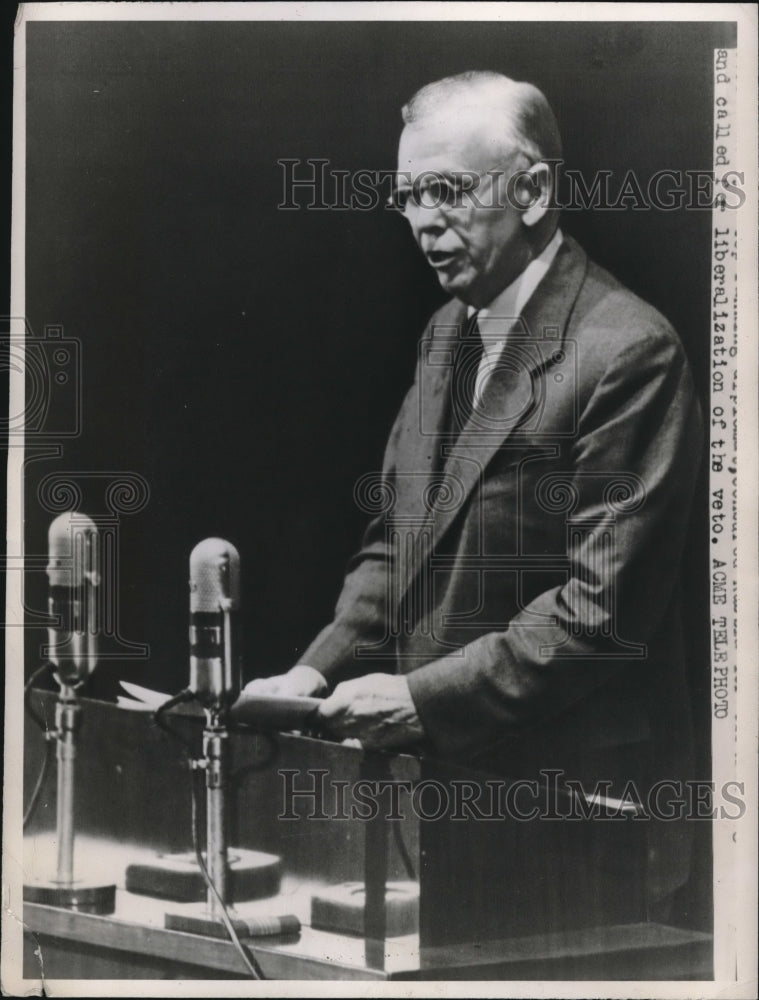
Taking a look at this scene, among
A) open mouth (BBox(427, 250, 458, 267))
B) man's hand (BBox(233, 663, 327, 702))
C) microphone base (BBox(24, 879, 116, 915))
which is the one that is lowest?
microphone base (BBox(24, 879, 116, 915))

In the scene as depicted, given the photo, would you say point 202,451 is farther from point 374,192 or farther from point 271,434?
point 374,192

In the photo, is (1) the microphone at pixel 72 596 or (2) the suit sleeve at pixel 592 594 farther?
(1) the microphone at pixel 72 596

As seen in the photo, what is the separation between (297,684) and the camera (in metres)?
1.94

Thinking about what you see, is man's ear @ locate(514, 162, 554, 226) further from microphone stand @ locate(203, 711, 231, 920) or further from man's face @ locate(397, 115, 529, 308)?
microphone stand @ locate(203, 711, 231, 920)

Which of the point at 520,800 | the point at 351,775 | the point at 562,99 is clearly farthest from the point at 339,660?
the point at 562,99

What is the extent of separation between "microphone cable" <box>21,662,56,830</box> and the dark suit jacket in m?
0.51

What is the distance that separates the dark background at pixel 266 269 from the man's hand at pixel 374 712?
0.38 feet

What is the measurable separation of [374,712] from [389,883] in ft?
0.93

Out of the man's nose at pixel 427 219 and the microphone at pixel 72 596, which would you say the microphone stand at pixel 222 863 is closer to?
the microphone at pixel 72 596

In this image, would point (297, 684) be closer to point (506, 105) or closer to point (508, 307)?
point (508, 307)

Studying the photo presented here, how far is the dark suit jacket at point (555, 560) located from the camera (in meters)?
1.89

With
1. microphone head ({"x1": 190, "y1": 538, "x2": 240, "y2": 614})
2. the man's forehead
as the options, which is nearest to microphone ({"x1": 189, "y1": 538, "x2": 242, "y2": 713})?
microphone head ({"x1": 190, "y1": 538, "x2": 240, "y2": 614})

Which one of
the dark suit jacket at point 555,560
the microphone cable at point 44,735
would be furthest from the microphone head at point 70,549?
the dark suit jacket at point 555,560

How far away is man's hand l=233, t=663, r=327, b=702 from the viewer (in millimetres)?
1935
